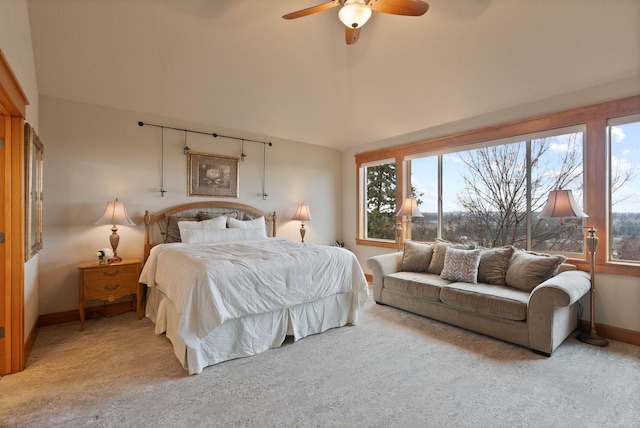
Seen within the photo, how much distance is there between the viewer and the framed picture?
4.49m

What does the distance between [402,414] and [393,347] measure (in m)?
→ 0.97

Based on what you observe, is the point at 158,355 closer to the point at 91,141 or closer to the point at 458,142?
the point at 91,141

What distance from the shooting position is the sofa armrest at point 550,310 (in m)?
2.61

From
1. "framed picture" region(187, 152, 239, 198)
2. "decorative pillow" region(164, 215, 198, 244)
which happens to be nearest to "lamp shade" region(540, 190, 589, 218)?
"framed picture" region(187, 152, 239, 198)

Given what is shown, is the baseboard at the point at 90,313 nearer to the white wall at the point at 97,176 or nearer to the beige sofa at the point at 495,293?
the white wall at the point at 97,176

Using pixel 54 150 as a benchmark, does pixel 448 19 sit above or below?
above

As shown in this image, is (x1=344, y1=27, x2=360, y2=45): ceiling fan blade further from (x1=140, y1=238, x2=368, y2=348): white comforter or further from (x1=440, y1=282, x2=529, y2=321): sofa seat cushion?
(x1=440, y1=282, x2=529, y2=321): sofa seat cushion

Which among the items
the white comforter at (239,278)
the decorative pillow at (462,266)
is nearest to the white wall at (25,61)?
the white comforter at (239,278)

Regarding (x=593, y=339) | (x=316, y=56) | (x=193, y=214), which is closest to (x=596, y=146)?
(x=593, y=339)

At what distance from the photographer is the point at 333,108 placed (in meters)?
4.95

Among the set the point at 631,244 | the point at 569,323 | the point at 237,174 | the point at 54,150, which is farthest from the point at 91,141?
the point at 631,244

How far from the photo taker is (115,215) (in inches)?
141

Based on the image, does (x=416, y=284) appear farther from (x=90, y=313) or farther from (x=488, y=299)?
(x=90, y=313)

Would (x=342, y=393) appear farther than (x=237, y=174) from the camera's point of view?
No
